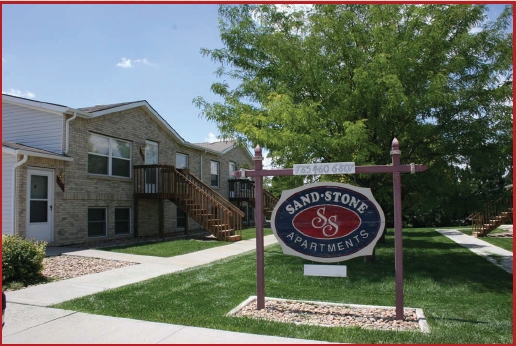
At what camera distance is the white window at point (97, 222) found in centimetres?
1493

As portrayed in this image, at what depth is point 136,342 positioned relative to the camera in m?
4.71

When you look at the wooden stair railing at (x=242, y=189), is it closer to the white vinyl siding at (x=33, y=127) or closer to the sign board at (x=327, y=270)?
the white vinyl siding at (x=33, y=127)

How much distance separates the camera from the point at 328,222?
611 centimetres

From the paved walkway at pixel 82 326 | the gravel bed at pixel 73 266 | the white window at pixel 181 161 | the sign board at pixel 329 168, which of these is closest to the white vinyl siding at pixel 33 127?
the gravel bed at pixel 73 266

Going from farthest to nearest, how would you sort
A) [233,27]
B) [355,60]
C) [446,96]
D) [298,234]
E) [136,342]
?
[233,27] < [355,60] < [446,96] < [298,234] < [136,342]

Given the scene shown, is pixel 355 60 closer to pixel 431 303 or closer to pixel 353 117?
pixel 353 117

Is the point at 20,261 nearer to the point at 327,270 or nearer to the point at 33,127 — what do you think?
the point at 327,270

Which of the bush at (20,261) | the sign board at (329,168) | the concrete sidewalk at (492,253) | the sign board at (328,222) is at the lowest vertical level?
the concrete sidewalk at (492,253)

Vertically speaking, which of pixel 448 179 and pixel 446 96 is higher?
pixel 446 96

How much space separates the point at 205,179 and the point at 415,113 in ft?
48.8

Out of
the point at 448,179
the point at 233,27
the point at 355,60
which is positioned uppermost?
the point at 233,27

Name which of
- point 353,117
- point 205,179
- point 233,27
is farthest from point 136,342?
point 205,179

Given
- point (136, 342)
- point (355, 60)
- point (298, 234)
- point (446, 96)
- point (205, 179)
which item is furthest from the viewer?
point (205, 179)

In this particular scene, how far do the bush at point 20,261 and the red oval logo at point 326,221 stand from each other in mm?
5140
